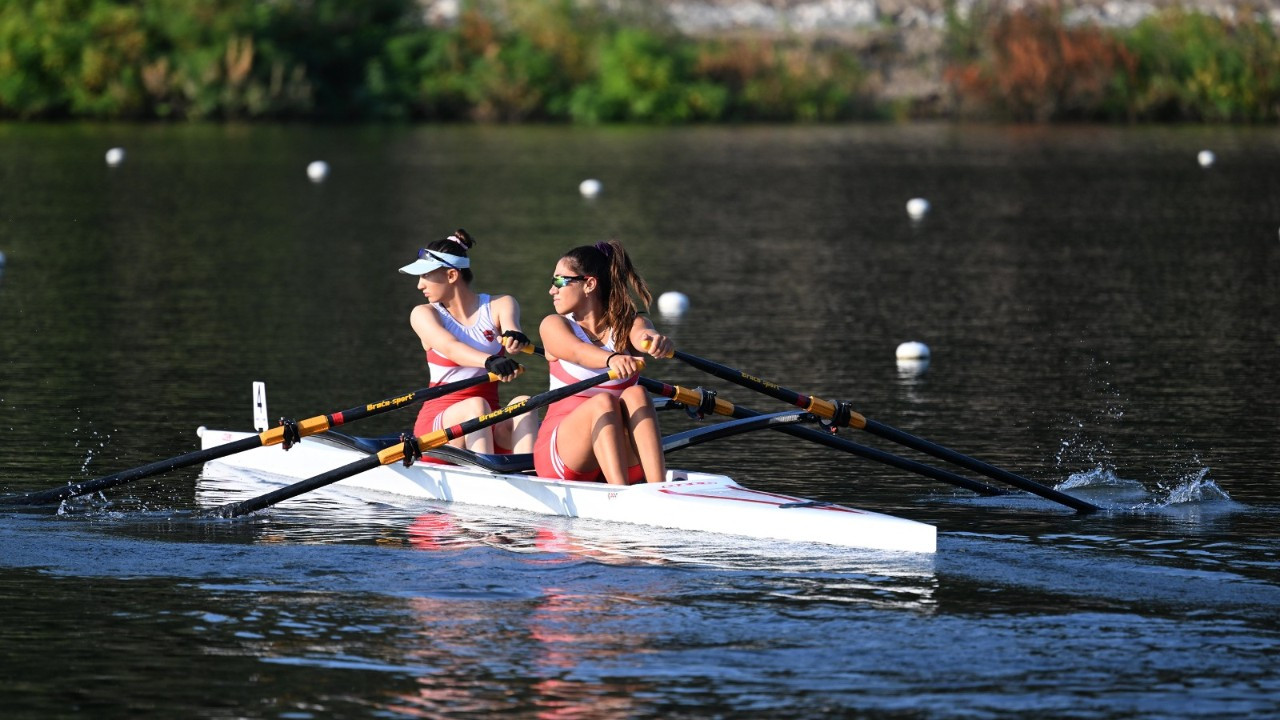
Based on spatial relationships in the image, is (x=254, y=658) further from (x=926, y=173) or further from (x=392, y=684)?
(x=926, y=173)

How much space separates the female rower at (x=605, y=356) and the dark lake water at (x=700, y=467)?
1.14 ft

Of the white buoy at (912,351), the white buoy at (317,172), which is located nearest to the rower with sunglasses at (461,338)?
the white buoy at (912,351)

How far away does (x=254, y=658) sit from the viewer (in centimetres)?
629

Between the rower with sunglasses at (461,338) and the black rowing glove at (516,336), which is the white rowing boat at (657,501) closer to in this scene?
the rower with sunglasses at (461,338)

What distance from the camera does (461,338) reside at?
9102mm

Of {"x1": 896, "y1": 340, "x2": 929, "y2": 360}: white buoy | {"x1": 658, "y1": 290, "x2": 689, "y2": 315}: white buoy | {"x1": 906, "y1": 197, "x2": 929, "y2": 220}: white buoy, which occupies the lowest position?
{"x1": 896, "y1": 340, "x2": 929, "y2": 360}: white buoy

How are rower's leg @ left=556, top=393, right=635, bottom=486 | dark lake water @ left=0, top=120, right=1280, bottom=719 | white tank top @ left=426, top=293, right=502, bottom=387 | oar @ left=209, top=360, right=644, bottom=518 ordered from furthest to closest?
white tank top @ left=426, top=293, right=502, bottom=387
oar @ left=209, top=360, right=644, bottom=518
rower's leg @ left=556, top=393, right=635, bottom=486
dark lake water @ left=0, top=120, right=1280, bottom=719

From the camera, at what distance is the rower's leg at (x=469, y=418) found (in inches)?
356

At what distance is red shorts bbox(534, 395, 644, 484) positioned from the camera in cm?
834

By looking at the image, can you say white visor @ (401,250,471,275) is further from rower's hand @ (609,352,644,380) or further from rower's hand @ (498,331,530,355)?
rower's hand @ (609,352,644,380)

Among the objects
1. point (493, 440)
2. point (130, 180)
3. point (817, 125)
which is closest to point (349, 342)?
point (493, 440)

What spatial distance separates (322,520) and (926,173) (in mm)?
21448

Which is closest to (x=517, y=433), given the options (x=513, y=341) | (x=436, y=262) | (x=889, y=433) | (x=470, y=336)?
(x=470, y=336)

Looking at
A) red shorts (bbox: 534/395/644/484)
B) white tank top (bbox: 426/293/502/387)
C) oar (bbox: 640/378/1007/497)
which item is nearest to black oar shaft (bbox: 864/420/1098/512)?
oar (bbox: 640/378/1007/497)
